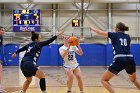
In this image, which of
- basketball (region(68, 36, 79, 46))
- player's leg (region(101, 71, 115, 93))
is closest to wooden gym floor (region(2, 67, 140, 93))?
basketball (region(68, 36, 79, 46))

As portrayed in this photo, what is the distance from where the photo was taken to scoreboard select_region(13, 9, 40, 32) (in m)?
21.2

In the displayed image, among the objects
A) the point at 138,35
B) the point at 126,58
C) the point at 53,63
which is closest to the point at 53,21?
the point at 53,63

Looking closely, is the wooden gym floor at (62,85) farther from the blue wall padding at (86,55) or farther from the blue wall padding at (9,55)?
the blue wall padding at (9,55)

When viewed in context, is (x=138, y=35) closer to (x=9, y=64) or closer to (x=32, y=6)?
(x=32, y=6)

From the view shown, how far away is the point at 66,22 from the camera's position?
906 inches

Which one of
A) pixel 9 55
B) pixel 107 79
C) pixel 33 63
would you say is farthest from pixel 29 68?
pixel 9 55

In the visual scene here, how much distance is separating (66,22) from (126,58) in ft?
54.9

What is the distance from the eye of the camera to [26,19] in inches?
837

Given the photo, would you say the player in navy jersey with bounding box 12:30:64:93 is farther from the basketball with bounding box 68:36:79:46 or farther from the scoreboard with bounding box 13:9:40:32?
the scoreboard with bounding box 13:9:40:32

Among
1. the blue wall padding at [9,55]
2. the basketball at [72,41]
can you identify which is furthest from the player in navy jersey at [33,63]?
the blue wall padding at [9,55]

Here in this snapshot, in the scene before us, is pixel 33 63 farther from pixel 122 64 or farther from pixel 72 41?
pixel 122 64

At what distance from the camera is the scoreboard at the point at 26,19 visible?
21.2 meters

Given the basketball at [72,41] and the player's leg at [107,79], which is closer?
the player's leg at [107,79]

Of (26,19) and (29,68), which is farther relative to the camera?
(26,19)
